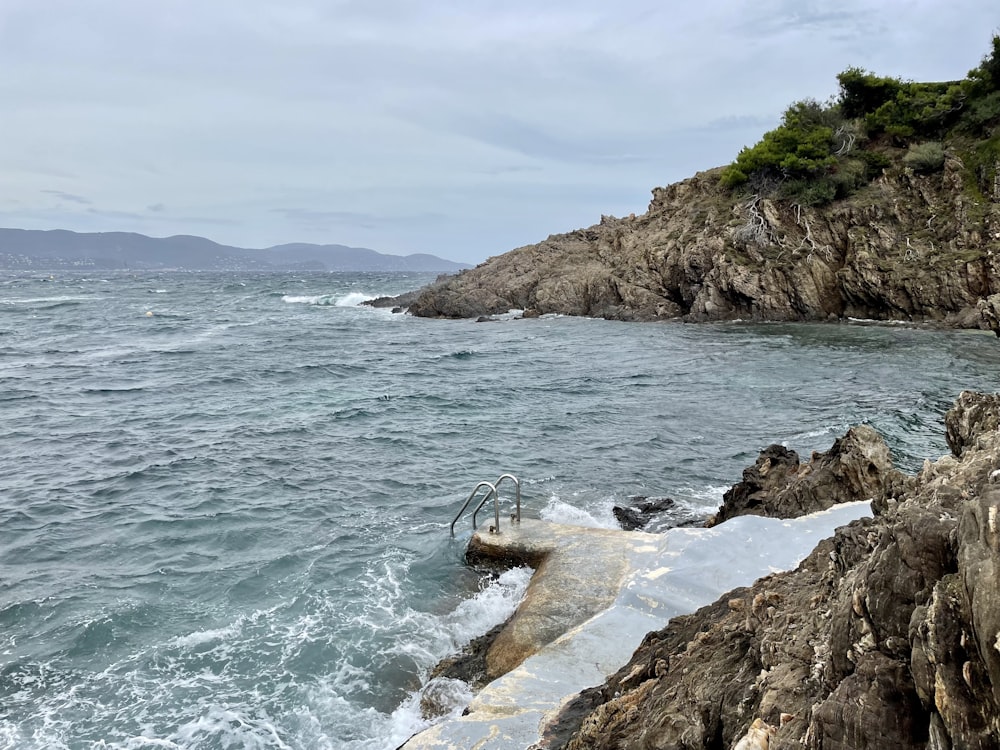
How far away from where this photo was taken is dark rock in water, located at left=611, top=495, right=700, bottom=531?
13.8 metres

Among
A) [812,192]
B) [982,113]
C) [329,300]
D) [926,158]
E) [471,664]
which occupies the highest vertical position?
[982,113]

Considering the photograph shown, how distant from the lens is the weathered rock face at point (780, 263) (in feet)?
124

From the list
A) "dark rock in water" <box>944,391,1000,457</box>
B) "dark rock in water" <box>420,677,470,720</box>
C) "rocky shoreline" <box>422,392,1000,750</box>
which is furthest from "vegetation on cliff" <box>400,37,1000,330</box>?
"rocky shoreline" <box>422,392,1000,750</box>

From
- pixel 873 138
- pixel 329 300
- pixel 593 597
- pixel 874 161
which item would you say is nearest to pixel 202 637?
pixel 593 597

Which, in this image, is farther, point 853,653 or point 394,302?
point 394,302

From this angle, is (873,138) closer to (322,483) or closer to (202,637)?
(322,483)

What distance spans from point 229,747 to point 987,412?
10324mm

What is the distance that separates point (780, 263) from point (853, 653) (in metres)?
42.9

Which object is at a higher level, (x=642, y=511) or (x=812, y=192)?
(x=812, y=192)

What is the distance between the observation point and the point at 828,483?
38.2ft

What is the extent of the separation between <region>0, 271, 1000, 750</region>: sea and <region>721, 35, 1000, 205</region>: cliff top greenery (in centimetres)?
1258

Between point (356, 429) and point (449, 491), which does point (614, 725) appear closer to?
point (449, 491)

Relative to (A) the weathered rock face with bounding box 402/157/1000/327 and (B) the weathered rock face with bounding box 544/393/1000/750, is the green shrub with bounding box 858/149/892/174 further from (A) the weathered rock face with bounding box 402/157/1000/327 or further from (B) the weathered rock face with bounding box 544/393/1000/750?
(B) the weathered rock face with bounding box 544/393/1000/750

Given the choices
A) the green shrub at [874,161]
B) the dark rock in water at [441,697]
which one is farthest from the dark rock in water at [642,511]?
the green shrub at [874,161]
